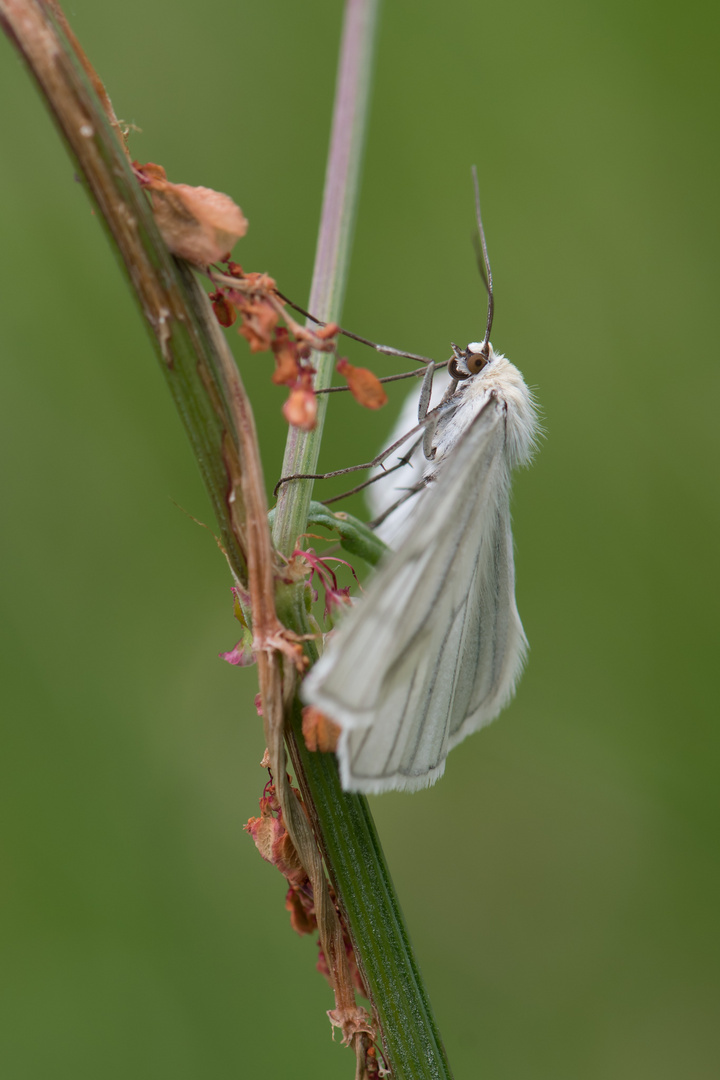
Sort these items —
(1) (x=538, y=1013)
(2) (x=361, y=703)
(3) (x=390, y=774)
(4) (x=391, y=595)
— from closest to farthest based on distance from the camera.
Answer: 1. (2) (x=361, y=703)
2. (4) (x=391, y=595)
3. (3) (x=390, y=774)
4. (1) (x=538, y=1013)

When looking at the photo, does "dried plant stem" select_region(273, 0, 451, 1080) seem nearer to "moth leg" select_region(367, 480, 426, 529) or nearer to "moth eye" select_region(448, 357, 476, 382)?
"moth leg" select_region(367, 480, 426, 529)

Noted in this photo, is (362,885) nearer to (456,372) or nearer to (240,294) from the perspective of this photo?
(240,294)

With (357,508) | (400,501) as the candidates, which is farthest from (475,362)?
(357,508)

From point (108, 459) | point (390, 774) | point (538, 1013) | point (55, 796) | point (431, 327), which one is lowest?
point (538, 1013)

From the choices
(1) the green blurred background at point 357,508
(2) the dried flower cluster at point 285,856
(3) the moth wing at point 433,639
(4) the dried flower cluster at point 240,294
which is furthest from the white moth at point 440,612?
(1) the green blurred background at point 357,508

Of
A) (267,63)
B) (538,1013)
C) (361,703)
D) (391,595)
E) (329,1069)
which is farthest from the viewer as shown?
(267,63)

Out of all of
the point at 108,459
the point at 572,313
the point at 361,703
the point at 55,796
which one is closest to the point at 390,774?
the point at 361,703

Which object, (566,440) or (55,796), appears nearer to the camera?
(55,796)

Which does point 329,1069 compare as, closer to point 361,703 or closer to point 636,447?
point 361,703
